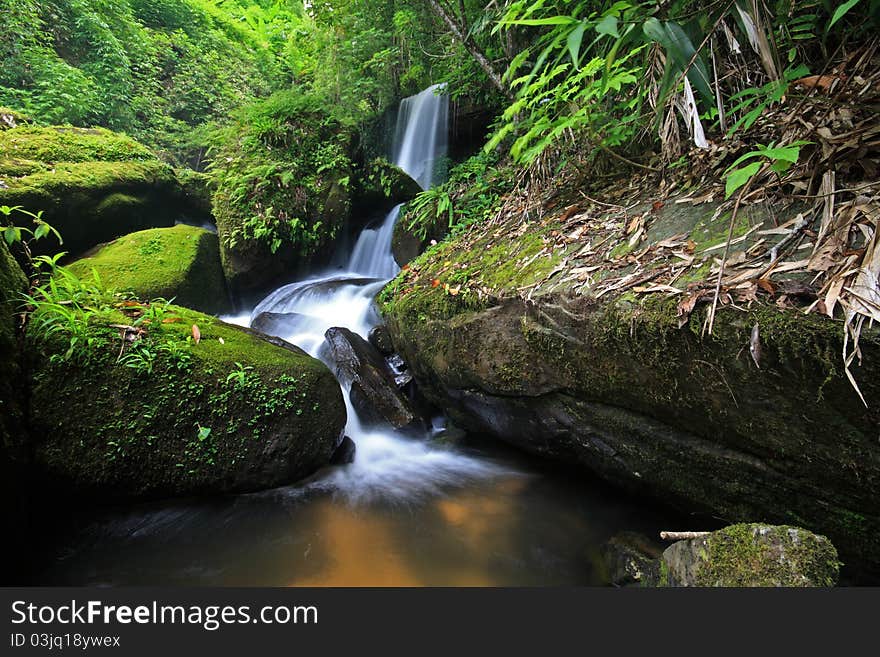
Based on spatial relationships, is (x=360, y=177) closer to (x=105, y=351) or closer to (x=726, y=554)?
(x=105, y=351)

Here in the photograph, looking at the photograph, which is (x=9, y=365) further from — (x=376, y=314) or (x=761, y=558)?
(x=761, y=558)

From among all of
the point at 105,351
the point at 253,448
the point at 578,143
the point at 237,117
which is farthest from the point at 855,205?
the point at 237,117

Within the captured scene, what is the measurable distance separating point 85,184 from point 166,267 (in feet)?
6.07

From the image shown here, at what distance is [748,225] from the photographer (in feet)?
6.72

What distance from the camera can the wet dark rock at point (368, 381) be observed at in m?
4.12

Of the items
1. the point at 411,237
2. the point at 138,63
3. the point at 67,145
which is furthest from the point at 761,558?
the point at 138,63

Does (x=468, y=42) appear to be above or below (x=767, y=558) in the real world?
above

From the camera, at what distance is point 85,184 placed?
18.1 feet

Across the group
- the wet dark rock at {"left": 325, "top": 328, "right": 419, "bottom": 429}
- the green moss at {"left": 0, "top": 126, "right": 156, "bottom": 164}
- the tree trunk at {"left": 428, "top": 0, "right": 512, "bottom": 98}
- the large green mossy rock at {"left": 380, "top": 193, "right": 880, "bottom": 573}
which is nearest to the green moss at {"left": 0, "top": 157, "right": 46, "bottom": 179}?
the green moss at {"left": 0, "top": 126, "right": 156, "bottom": 164}

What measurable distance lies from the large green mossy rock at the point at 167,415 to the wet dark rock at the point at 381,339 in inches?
61.8

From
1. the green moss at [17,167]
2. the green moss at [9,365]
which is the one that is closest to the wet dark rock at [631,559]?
the green moss at [9,365]

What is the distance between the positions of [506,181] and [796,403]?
13.3ft

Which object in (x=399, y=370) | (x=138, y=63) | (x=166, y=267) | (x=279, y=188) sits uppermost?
(x=138, y=63)

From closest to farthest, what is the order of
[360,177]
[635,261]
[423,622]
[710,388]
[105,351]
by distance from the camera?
1. [423,622]
2. [710,388]
3. [635,261]
4. [105,351]
5. [360,177]
